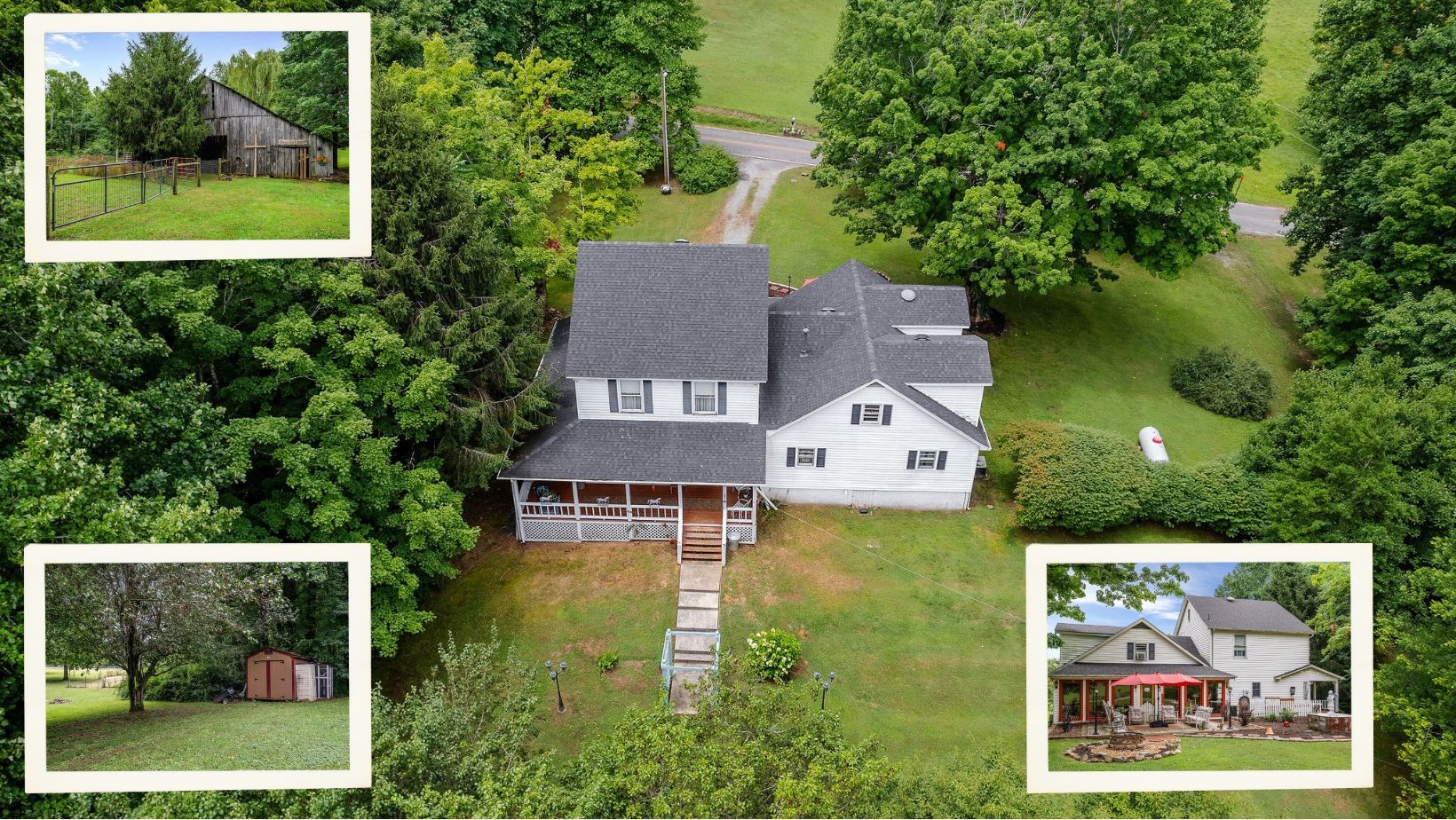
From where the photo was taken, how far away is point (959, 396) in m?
27.7

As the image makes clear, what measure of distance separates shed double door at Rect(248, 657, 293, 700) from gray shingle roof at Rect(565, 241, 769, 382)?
1363 centimetres

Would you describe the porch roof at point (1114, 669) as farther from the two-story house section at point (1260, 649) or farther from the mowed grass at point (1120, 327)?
the mowed grass at point (1120, 327)

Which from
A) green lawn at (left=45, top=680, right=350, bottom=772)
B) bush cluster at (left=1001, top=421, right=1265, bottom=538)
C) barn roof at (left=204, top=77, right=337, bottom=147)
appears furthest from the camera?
bush cluster at (left=1001, top=421, right=1265, bottom=538)

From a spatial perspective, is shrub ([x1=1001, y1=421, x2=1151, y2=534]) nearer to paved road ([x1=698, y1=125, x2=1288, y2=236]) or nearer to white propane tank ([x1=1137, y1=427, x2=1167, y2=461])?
white propane tank ([x1=1137, y1=427, x2=1167, y2=461])

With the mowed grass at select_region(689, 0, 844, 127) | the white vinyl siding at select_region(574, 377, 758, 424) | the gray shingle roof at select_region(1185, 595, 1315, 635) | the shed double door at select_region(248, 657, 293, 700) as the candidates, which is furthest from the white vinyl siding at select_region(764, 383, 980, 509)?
the mowed grass at select_region(689, 0, 844, 127)

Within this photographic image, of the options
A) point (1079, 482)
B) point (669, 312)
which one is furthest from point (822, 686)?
point (669, 312)

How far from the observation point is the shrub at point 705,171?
46781mm

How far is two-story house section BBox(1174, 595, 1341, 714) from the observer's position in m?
13.1

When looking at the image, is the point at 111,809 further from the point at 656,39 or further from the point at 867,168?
the point at 656,39

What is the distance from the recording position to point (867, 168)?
35.8m

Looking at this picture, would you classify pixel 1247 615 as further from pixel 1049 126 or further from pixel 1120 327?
pixel 1120 327

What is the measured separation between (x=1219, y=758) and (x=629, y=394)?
18775 mm

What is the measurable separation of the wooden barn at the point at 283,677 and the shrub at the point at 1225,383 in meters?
33.4

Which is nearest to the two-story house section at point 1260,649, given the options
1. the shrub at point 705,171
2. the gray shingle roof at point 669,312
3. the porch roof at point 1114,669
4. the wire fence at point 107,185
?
the porch roof at point 1114,669
